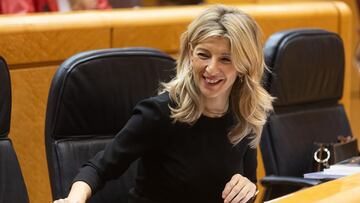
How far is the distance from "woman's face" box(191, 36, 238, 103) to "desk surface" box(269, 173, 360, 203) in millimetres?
504

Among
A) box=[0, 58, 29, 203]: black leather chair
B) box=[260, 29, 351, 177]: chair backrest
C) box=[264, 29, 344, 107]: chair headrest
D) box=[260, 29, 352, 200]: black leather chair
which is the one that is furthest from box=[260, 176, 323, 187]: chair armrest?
box=[0, 58, 29, 203]: black leather chair

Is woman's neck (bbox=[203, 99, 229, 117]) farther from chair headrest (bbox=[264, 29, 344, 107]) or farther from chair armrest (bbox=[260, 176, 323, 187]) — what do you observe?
chair headrest (bbox=[264, 29, 344, 107])

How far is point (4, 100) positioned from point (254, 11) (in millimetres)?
1751

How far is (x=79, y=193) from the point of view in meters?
1.92

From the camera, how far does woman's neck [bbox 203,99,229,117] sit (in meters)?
2.14

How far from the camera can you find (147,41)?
126 inches

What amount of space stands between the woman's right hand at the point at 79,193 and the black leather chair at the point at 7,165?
0.32 meters

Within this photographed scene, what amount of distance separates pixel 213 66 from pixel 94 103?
1.52 ft

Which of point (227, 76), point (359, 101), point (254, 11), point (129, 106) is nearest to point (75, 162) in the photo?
point (129, 106)

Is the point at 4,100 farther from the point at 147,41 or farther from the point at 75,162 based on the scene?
the point at 147,41

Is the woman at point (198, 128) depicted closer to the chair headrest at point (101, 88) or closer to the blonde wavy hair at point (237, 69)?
the blonde wavy hair at point (237, 69)

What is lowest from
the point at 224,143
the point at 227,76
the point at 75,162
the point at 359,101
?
the point at 359,101

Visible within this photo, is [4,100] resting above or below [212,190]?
above

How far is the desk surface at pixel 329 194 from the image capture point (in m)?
1.47
